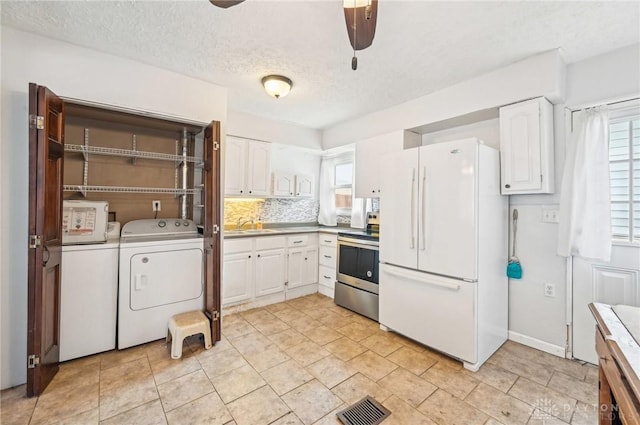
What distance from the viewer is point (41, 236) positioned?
5.75 ft

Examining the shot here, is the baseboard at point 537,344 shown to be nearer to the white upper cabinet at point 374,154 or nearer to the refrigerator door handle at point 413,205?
the refrigerator door handle at point 413,205

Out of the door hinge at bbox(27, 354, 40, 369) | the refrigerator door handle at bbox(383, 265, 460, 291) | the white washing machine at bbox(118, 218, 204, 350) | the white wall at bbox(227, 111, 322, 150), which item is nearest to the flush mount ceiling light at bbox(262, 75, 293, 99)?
the white wall at bbox(227, 111, 322, 150)

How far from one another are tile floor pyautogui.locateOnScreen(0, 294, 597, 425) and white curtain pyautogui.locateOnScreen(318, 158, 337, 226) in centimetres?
214

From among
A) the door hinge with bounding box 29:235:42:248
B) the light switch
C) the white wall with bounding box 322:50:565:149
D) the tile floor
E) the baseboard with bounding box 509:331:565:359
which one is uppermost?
the white wall with bounding box 322:50:565:149

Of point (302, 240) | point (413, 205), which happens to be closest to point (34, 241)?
point (302, 240)

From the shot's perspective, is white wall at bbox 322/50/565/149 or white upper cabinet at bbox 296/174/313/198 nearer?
white wall at bbox 322/50/565/149

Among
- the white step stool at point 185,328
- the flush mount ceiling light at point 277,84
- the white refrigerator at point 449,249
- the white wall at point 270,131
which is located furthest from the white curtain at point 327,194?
the white step stool at point 185,328

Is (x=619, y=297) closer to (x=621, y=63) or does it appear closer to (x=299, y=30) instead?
(x=621, y=63)

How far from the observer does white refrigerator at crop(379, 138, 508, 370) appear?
2.13 m

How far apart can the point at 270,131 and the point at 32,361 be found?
319 centimetres

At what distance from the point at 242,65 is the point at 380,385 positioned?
110 inches

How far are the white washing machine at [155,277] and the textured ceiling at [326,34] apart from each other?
156 cm

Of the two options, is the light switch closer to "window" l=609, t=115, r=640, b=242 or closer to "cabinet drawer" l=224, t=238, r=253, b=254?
"window" l=609, t=115, r=640, b=242

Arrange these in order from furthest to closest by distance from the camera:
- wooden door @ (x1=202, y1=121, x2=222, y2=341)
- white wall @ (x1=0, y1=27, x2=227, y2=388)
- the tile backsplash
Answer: the tile backsplash
wooden door @ (x1=202, y1=121, x2=222, y2=341)
white wall @ (x1=0, y1=27, x2=227, y2=388)
